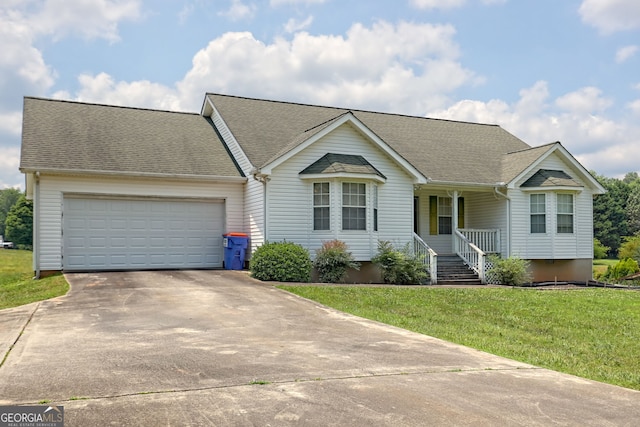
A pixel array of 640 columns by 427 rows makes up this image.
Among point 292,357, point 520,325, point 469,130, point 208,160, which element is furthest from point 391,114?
point 292,357

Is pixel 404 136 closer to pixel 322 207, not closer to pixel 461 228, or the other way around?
pixel 461 228

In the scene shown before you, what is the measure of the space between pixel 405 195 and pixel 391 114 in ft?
27.8

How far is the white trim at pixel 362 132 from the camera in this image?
61.1 feet

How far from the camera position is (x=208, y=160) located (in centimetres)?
2103

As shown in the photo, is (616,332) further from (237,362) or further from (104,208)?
(104,208)

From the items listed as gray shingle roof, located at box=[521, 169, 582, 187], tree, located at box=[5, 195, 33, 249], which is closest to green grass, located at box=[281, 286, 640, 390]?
gray shingle roof, located at box=[521, 169, 582, 187]

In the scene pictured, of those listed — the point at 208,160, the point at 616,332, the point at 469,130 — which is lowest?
the point at 616,332

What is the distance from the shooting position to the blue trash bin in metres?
19.9

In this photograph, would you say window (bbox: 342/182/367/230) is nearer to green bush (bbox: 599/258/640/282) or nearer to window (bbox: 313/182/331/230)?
window (bbox: 313/182/331/230)

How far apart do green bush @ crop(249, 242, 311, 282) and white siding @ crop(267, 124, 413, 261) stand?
141cm

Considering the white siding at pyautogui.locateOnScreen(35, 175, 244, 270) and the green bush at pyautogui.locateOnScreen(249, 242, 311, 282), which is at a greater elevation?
the white siding at pyautogui.locateOnScreen(35, 175, 244, 270)

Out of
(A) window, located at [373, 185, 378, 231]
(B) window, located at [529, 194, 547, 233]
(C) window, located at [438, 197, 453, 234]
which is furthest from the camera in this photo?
(C) window, located at [438, 197, 453, 234]

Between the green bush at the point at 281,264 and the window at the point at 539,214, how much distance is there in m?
10.0

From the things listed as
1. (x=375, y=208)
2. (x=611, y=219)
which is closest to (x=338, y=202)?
(x=375, y=208)
